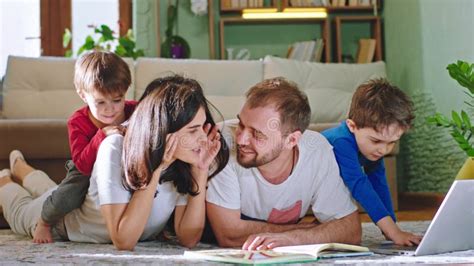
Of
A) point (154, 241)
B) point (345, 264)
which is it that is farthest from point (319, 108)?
point (345, 264)

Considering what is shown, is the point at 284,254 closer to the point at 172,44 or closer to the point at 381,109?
the point at 381,109

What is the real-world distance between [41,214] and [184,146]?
0.70 meters

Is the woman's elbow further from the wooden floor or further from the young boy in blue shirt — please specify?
the wooden floor

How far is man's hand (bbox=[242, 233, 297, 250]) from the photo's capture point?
6.11 feet

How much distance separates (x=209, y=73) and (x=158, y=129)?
7.79 feet

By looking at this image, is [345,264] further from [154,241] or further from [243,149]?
[154,241]

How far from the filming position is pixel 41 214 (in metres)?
2.42

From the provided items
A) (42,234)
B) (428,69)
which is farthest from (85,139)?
(428,69)

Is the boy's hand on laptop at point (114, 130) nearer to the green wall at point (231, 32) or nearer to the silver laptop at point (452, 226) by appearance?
the silver laptop at point (452, 226)

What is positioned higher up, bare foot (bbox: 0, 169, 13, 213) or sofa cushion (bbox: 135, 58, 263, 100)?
sofa cushion (bbox: 135, 58, 263, 100)

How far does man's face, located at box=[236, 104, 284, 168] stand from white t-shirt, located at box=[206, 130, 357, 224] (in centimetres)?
5

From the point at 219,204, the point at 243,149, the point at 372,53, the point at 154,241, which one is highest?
the point at 372,53

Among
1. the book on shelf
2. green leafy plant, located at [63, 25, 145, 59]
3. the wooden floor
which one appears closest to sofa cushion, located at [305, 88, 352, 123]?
the wooden floor

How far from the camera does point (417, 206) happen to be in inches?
171
